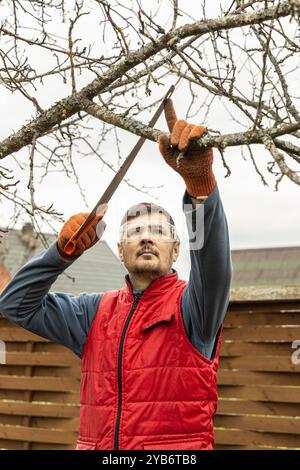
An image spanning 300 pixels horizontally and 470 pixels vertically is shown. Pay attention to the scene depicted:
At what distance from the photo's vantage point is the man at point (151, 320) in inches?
75.3

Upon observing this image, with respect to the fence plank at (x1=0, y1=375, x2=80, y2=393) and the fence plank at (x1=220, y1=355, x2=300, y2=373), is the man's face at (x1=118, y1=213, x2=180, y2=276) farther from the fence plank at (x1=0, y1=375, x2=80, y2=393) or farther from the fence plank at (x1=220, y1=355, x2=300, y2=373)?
the fence plank at (x1=0, y1=375, x2=80, y2=393)

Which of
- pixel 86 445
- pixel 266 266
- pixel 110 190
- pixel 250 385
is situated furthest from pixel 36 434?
pixel 266 266

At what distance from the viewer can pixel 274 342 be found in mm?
3777

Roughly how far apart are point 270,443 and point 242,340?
0.58 metres

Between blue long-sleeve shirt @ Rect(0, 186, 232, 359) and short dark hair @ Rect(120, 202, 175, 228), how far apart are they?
0.27 m

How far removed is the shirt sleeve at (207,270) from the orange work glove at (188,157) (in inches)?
1.8

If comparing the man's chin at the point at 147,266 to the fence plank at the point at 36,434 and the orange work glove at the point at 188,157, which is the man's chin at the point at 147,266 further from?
the fence plank at the point at 36,434

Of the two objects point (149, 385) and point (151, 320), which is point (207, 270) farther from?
point (149, 385)

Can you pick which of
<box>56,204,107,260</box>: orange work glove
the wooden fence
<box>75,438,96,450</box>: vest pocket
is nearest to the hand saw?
<box>56,204,107,260</box>: orange work glove

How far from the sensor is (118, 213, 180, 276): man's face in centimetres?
219

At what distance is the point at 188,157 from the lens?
5.86ft

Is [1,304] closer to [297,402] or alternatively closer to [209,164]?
[209,164]

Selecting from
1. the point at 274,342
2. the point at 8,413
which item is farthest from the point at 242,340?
the point at 8,413

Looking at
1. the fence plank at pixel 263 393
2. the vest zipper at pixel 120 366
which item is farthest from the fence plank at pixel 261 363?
the vest zipper at pixel 120 366
